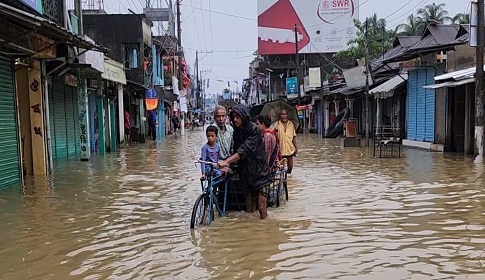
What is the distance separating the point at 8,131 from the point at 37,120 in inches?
79.5

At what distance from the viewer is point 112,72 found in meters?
20.8

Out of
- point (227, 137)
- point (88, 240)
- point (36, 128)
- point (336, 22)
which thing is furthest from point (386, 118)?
point (336, 22)

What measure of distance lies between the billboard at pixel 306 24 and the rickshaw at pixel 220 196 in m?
53.8

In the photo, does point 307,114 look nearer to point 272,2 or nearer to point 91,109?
point 272,2

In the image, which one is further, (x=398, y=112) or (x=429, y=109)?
(x=398, y=112)

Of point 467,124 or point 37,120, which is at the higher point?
point 37,120

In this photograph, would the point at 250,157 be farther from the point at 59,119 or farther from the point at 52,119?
the point at 59,119

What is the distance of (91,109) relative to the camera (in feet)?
77.0

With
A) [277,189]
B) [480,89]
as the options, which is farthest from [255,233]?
[480,89]

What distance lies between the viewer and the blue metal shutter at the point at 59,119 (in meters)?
18.5

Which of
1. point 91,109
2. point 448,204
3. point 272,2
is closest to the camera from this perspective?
point 448,204

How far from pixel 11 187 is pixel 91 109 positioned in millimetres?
12417

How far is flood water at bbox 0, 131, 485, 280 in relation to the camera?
5.41 metres

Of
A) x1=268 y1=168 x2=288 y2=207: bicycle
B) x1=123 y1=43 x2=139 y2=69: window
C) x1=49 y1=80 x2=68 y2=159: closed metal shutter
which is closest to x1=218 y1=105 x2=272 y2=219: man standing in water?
x1=268 y1=168 x2=288 y2=207: bicycle
